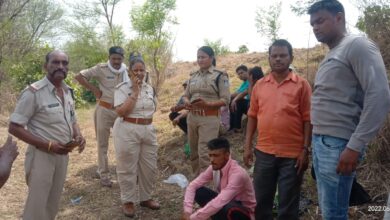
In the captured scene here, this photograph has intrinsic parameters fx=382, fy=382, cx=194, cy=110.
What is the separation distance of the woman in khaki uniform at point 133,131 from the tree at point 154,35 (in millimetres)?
8085

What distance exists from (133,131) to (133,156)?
30 cm

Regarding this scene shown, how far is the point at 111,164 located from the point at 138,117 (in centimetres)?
271

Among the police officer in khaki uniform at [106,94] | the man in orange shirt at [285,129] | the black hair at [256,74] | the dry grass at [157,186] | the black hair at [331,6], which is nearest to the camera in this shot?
the black hair at [331,6]

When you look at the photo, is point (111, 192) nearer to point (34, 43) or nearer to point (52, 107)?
point (52, 107)

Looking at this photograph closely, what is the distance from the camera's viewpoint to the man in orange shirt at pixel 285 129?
3193 mm

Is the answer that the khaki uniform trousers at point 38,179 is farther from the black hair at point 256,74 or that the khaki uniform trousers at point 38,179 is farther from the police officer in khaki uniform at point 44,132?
the black hair at point 256,74

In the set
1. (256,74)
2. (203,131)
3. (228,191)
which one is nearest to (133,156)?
(203,131)

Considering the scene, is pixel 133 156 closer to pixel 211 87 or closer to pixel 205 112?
pixel 205 112

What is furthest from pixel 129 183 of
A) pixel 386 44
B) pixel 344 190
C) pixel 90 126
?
pixel 90 126

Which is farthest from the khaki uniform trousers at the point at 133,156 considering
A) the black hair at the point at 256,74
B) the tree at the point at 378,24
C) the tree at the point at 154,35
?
the tree at the point at 154,35

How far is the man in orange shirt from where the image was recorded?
3193mm

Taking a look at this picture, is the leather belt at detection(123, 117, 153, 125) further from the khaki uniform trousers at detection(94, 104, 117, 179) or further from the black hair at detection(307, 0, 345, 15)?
the black hair at detection(307, 0, 345, 15)

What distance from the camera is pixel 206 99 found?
492 cm

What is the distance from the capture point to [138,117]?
4.37 meters
